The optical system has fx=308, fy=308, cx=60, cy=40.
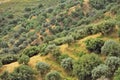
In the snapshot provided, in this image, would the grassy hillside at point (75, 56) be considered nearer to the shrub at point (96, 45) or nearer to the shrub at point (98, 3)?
the shrub at point (96, 45)

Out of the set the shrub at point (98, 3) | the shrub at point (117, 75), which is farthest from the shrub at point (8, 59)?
the shrub at point (98, 3)

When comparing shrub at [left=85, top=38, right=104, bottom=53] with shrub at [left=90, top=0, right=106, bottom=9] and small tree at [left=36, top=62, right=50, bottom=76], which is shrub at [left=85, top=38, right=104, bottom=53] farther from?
shrub at [left=90, top=0, right=106, bottom=9]

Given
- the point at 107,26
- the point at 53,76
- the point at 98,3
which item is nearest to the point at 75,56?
the point at 107,26

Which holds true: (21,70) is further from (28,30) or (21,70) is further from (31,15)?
(31,15)

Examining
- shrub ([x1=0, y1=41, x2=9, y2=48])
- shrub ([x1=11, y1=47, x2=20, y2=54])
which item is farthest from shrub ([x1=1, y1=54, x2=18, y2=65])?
shrub ([x1=0, y1=41, x2=9, y2=48])

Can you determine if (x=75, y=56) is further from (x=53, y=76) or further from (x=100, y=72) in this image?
(x=100, y=72)
